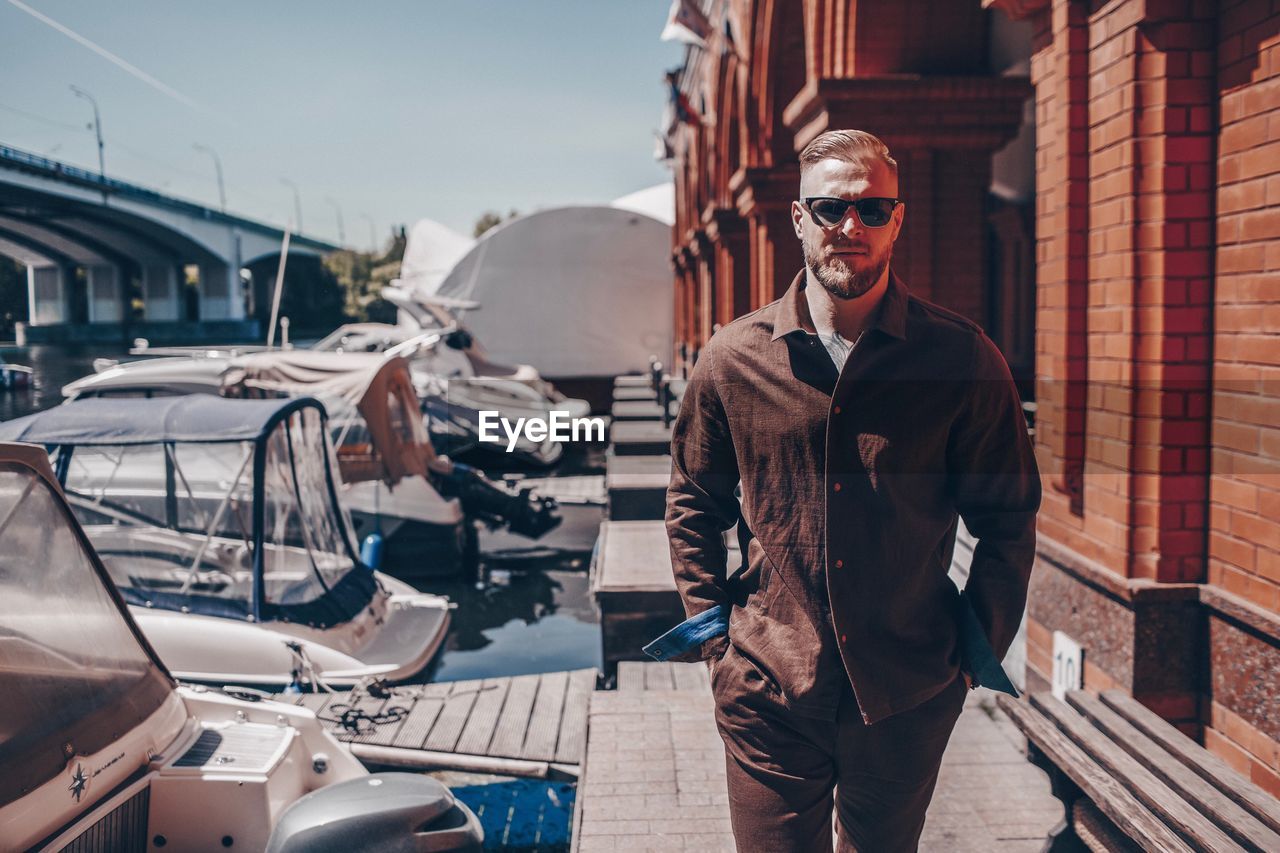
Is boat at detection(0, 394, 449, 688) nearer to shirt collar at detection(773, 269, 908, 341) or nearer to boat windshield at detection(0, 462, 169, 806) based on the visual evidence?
boat windshield at detection(0, 462, 169, 806)

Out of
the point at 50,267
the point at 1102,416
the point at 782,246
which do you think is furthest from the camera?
the point at 782,246

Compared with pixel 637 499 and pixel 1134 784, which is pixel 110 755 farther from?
pixel 637 499

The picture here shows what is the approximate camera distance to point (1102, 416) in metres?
3.53

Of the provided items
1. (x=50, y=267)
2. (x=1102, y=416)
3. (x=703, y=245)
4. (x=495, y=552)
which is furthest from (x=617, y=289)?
(x=1102, y=416)

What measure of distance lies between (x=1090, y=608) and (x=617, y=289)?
27.3m

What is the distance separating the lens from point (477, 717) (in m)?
5.45

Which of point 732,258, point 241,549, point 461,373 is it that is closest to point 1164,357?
point 241,549

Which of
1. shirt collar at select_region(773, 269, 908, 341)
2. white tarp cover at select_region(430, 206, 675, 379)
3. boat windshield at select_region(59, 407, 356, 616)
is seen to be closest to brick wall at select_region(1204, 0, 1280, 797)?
shirt collar at select_region(773, 269, 908, 341)

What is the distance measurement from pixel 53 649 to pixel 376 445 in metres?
9.01

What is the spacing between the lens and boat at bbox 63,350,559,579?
11422 mm

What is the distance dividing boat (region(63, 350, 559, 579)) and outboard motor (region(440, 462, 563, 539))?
0.01 metres

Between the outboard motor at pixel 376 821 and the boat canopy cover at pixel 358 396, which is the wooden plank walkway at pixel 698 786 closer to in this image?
the outboard motor at pixel 376 821

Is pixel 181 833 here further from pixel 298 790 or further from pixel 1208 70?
pixel 1208 70

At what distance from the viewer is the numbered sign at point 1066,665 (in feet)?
12.2
